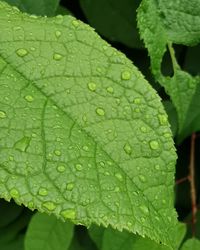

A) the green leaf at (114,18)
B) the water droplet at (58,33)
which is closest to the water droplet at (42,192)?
the water droplet at (58,33)

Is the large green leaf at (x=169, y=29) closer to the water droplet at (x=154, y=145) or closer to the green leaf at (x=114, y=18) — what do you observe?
the water droplet at (x=154, y=145)

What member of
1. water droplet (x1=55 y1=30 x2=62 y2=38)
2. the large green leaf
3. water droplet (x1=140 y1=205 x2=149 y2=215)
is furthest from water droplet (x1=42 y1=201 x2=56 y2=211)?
the large green leaf

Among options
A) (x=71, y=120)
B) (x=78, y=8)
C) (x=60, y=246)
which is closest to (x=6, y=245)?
(x=60, y=246)

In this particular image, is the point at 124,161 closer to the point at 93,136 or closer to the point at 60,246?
the point at 93,136

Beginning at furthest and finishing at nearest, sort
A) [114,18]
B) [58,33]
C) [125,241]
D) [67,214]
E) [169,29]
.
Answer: [114,18] < [125,241] < [169,29] < [58,33] < [67,214]

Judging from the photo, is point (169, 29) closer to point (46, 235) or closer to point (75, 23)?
point (75, 23)

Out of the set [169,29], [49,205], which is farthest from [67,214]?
[169,29]
